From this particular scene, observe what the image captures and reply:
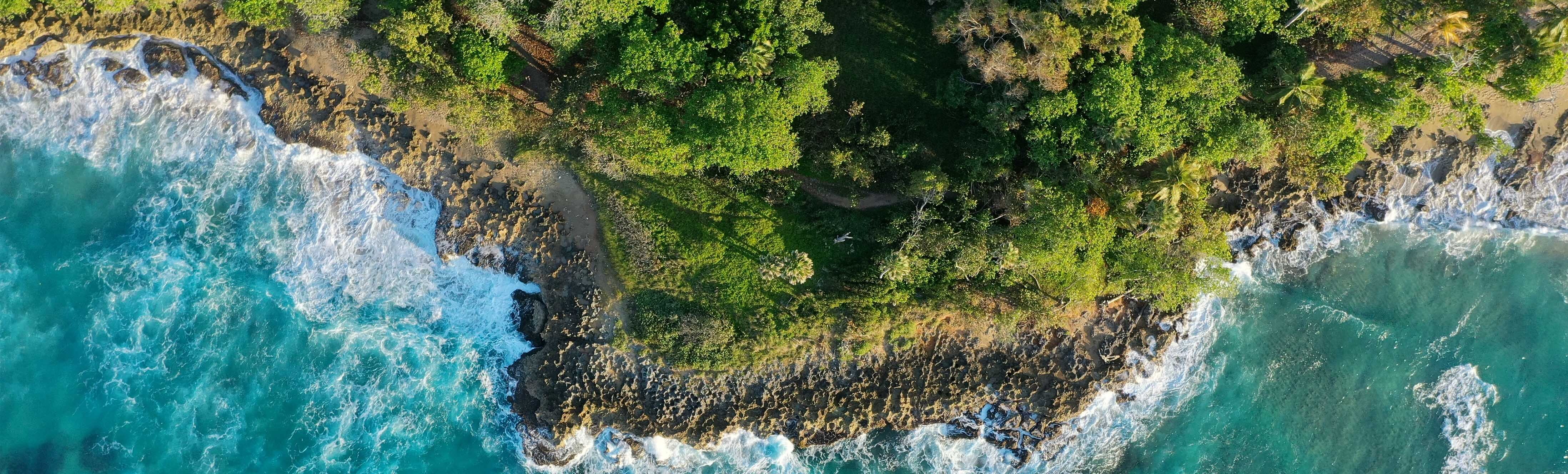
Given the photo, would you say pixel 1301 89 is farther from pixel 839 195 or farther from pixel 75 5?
pixel 75 5

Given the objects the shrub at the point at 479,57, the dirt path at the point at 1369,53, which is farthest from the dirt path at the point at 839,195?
the dirt path at the point at 1369,53

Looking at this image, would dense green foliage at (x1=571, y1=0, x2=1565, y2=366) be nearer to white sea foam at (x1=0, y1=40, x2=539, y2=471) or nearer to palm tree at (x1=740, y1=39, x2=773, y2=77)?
palm tree at (x1=740, y1=39, x2=773, y2=77)

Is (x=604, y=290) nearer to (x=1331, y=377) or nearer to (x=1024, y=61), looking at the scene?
(x=1024, y=61)

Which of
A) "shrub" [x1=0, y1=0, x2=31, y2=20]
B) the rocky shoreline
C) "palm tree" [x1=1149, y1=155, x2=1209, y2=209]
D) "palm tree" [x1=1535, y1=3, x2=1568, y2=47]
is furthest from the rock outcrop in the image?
"palm tree" [x1=1535, y1=3, x2=1568, y2=47]

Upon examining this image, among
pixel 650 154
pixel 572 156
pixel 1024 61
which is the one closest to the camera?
pixel 1024 61

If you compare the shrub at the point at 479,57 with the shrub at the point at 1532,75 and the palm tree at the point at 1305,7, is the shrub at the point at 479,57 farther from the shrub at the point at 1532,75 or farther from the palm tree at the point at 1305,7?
the shrub at the point at 1532,75

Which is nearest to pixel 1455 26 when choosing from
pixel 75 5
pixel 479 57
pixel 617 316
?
pixel 617 316

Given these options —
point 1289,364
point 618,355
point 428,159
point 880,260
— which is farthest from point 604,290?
point 1289,364
